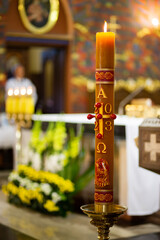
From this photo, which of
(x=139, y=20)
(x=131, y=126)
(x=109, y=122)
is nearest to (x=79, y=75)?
(x=139, y=20)

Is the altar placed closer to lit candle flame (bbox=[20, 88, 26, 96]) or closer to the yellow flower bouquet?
the yellow flower bouquet

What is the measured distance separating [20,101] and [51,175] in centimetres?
80

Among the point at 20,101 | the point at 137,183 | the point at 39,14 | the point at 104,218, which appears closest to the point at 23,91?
the point at 20,101

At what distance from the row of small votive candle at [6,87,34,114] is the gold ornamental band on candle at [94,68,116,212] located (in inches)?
115

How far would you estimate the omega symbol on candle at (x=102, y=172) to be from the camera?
1.96 meters

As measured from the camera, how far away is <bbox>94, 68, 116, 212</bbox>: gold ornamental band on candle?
6.50ft

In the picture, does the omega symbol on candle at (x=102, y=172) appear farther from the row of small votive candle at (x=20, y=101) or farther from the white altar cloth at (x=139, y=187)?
the row of small votive candle at (x=20, y=101)

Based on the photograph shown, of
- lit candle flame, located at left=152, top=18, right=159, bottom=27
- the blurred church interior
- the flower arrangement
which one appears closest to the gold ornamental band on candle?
the blurred church interior

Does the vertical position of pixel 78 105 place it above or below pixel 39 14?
below

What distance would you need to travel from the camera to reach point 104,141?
1994mm

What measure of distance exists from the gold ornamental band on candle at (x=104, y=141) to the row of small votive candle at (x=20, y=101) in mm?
2917

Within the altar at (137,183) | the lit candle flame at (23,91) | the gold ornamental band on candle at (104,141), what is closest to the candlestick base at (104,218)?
the gold ornamental band on candle at (104,141)

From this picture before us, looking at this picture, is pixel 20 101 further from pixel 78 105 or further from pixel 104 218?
pixel 78 105

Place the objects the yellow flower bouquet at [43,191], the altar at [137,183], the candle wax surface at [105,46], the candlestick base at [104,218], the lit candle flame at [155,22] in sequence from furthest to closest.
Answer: the lit candle flame at [155,22]
the yellow flower bouquet at [43,191]
the altar at [137,183]
the candle wax surface at [105,46]
the candlestick base at [104,218]
